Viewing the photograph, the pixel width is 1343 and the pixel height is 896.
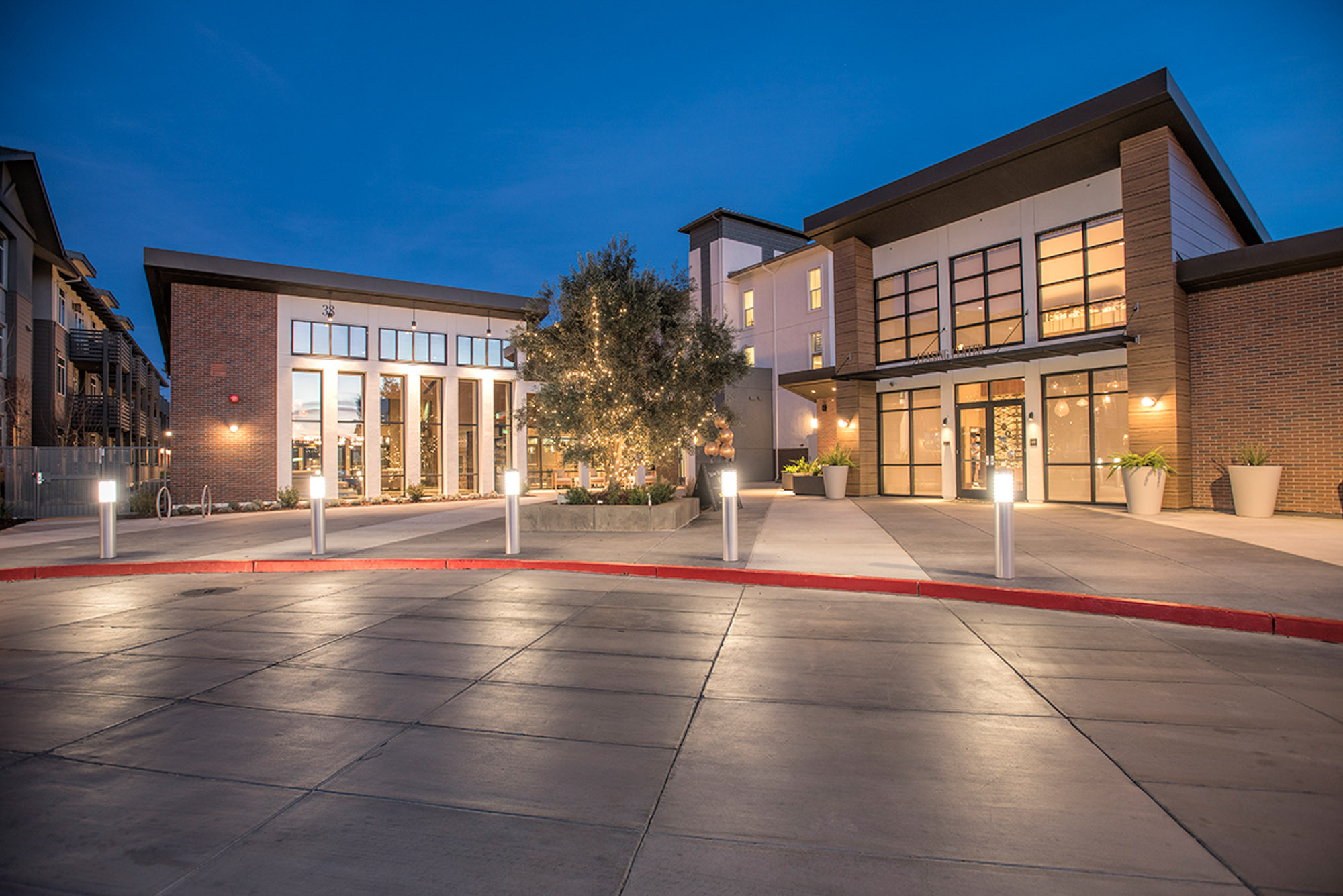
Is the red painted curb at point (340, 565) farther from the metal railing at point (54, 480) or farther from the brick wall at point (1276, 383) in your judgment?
the brick wall at point (1276, 383)

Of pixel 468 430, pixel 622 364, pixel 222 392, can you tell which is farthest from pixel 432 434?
pixel 622 364

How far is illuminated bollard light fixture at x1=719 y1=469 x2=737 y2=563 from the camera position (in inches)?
363

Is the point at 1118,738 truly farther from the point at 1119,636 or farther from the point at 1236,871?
the point at 1119,636

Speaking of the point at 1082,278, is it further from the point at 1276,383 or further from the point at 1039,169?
the point at 1276,383

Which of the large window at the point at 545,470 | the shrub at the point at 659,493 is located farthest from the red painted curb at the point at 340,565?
the large window at the point at 545,470

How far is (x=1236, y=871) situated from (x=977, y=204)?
19807 mm

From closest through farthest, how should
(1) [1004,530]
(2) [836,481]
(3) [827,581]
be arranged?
1. (1) [1004,530]
2. (3) [827,581]
3. (2) [836,481]

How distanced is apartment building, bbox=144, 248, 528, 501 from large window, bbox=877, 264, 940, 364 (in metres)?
13.3

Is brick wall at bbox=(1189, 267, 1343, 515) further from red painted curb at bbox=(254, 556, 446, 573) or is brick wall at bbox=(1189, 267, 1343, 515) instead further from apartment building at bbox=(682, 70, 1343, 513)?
red painted curb at bbox=(254, 556, 446, 573)

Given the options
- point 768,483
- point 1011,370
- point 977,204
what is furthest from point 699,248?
point 1011,370

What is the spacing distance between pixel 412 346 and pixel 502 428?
480cm

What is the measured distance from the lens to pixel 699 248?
33.3 m

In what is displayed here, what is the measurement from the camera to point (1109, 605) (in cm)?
664

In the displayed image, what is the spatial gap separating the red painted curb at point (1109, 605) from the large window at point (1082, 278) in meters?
12.2
